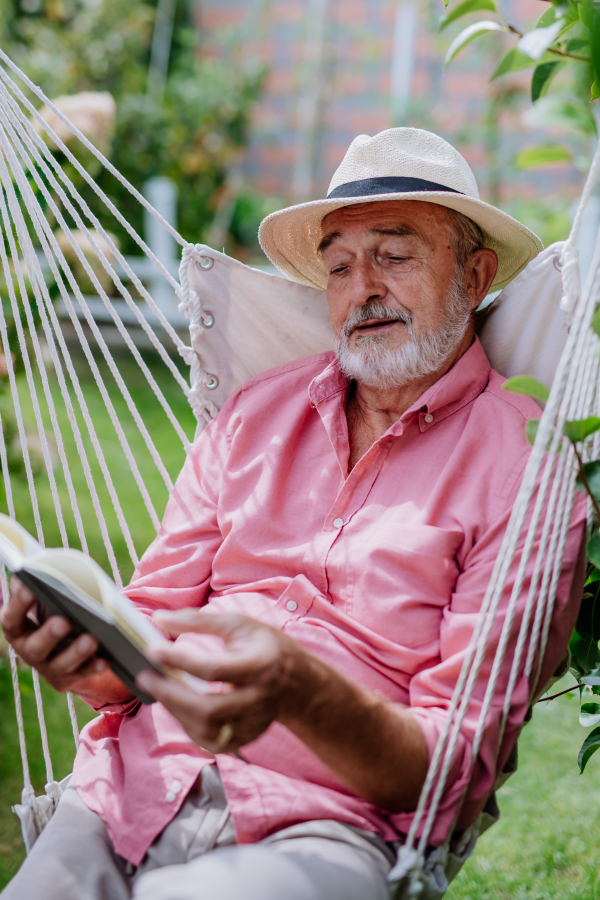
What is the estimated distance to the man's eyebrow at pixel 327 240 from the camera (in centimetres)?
165

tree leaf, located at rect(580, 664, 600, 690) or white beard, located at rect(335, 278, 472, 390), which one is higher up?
white beard, located at rect(335, 278, 472, 390)

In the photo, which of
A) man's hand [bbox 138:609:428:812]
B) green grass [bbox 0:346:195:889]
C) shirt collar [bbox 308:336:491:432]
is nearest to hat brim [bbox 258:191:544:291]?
shirt collar [bbox 308:336:491:432]

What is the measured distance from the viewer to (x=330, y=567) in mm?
1383

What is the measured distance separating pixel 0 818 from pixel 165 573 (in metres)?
0.93

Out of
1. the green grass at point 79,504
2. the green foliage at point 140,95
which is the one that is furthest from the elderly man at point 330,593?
the green foliage at point 140,95

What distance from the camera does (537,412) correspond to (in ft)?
4.75

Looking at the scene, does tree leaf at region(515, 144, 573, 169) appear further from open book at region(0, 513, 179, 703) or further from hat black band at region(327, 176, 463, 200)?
open book at region(0, 513, 179, 703)

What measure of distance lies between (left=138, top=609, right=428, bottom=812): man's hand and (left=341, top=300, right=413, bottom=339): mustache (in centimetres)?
75

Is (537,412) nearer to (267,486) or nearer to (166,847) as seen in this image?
(267,486)

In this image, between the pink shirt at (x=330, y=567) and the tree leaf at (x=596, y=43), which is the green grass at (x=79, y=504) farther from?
the tree leaf at (x=596, y=43)

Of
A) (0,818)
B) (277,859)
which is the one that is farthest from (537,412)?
(0,818)

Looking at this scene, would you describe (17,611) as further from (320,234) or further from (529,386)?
(320,234)

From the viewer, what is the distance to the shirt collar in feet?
4.87

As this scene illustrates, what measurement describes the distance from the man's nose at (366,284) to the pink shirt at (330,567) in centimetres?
17
